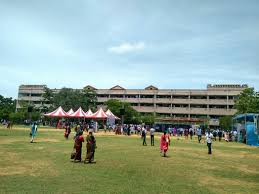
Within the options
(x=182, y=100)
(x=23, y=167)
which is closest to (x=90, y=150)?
(x=23, y=167)

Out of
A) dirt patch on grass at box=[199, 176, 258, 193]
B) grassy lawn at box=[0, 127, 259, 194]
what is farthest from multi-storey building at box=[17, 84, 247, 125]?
dirt patch on grass at box=[199, 176, 258, 193]

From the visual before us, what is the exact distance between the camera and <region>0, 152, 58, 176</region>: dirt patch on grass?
38.7 ft

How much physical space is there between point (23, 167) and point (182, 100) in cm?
8422

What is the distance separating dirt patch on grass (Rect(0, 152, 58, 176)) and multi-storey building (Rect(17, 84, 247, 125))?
77.8 meters

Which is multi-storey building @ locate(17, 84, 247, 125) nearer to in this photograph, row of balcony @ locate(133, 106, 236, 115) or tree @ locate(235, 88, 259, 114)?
row of balcony @ locate(133, 106, 236, 115)

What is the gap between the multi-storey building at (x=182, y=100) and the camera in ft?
295

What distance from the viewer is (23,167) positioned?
42.8 ft

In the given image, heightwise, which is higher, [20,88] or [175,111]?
[20,88]

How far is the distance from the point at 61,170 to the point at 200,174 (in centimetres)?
614

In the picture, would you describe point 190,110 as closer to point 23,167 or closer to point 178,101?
point 178,101

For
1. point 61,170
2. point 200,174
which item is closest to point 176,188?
point 200,174

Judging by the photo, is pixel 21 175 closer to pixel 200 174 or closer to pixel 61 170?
pixel 61 170

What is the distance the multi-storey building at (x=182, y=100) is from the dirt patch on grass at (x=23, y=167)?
255ft

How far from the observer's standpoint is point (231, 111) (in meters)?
88.1
